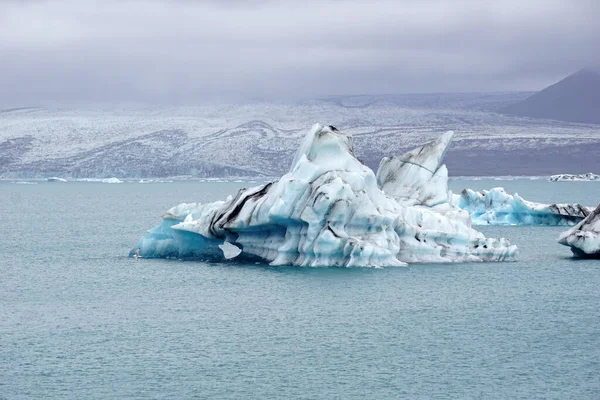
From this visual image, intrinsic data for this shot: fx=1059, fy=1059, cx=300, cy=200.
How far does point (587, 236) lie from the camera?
30062 mm

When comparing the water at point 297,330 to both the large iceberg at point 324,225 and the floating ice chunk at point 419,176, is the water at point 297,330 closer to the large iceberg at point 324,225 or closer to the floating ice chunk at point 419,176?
the large iceberg at point 324,225

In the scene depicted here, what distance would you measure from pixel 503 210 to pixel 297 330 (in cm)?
2678

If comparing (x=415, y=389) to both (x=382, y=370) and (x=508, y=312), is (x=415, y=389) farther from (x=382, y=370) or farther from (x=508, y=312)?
(x=508, y=312)

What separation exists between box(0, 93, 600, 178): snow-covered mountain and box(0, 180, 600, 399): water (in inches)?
4038

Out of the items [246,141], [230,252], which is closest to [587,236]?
[230,252]

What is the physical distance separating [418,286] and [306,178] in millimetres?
4321

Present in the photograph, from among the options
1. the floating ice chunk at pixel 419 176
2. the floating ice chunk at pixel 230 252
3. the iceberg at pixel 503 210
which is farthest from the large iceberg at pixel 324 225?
the iceberg at pixel 503 210

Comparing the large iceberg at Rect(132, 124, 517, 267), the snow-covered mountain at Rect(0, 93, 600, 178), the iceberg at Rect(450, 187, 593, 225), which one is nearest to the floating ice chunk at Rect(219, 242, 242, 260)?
the large iceberg at Rect(132, 124, 517, 267)

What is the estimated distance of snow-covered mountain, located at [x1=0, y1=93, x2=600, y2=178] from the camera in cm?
13438

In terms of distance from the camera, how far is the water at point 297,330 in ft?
54.5

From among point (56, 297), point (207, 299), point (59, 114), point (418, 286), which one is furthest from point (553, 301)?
point (59, 114)

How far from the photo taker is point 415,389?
53.5ft

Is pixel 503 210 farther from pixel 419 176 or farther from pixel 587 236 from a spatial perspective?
pixel 587 236

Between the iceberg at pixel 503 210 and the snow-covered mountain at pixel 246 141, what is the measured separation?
283ft
